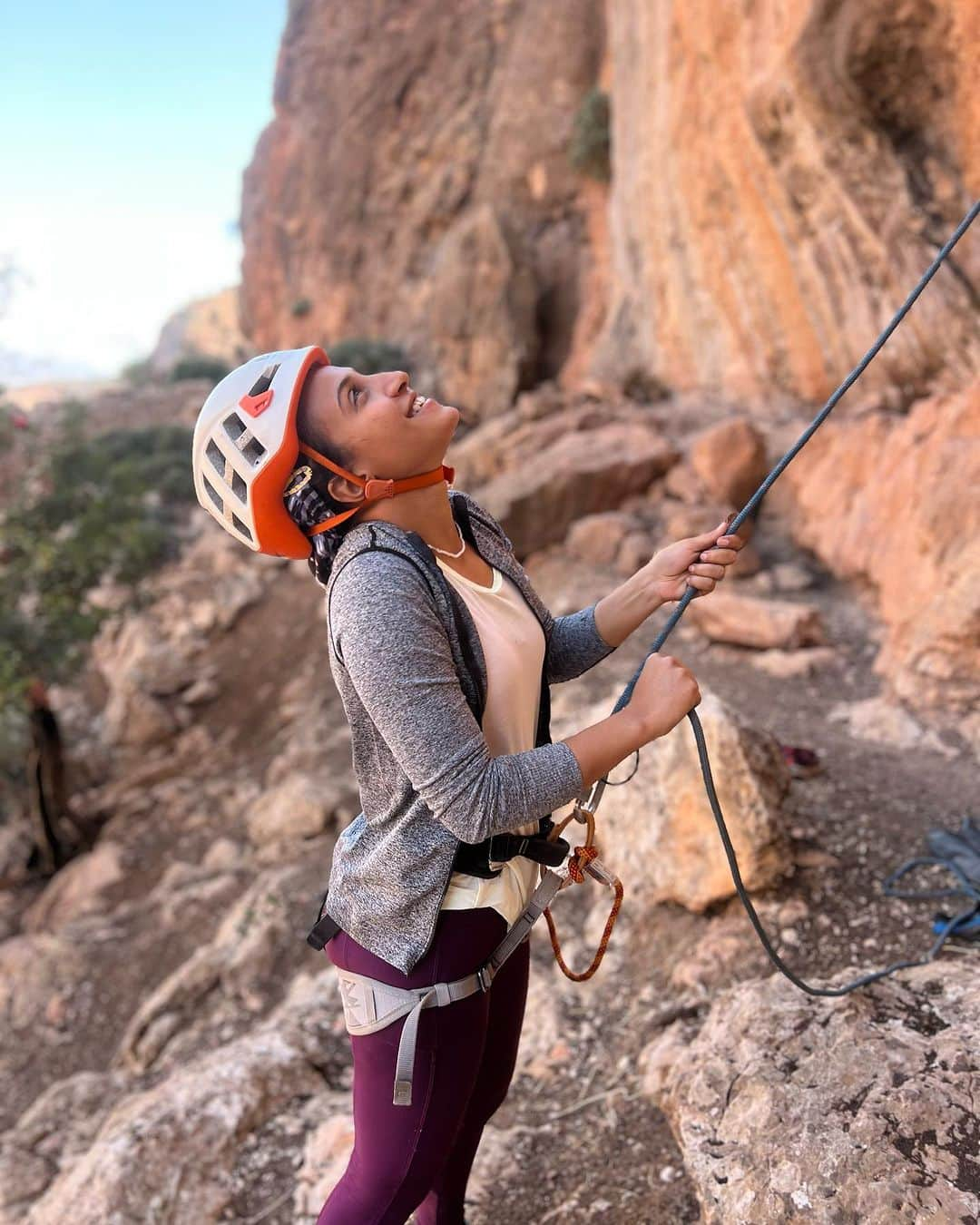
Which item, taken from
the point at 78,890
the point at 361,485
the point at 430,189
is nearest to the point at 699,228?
the point at 78,890

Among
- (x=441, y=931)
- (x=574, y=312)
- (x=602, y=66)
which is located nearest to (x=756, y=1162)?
(x=441, y=931)

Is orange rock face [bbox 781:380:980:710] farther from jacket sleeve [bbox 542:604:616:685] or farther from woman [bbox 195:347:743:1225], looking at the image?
woman [bbox 195:347:743:1225]

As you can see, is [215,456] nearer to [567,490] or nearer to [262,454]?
[262,454]

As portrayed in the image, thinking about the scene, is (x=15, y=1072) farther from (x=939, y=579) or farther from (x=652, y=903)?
(x=939, y=579)

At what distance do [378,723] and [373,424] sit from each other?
497 mm

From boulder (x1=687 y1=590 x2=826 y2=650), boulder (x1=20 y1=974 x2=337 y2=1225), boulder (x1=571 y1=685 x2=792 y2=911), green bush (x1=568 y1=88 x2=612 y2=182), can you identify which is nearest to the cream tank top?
boulder (x1=571 y1=685 x2=792 y2=911)

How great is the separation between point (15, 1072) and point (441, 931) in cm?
493

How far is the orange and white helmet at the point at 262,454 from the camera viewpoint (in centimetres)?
138

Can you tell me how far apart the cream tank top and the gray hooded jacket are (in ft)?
0.13

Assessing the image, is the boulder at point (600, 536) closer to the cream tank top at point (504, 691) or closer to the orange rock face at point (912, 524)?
the orange rock face at point (912, 524)

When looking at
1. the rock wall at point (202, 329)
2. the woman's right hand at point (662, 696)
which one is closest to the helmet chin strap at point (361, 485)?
the woman's right hand at point (662, 696)

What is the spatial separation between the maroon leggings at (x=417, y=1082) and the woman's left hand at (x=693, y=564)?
2.34ft

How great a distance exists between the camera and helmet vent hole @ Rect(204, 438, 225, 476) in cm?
143

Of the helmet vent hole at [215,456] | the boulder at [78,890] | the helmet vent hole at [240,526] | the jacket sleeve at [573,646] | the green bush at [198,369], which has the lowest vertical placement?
the boulder at [78,890]
